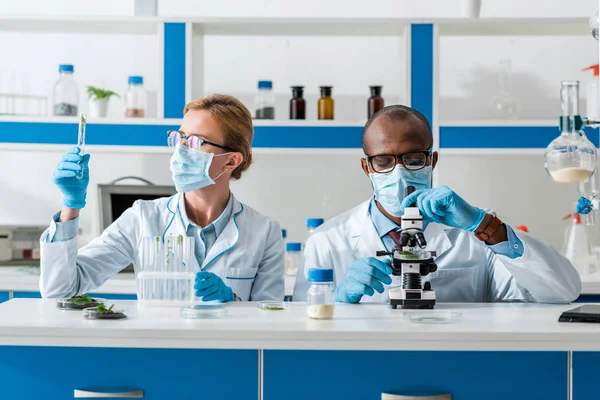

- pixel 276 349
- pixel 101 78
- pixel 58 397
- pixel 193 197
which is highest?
pixel 101 78

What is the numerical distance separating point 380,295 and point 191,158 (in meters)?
0.70

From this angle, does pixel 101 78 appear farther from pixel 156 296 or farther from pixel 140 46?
pixel 156 296

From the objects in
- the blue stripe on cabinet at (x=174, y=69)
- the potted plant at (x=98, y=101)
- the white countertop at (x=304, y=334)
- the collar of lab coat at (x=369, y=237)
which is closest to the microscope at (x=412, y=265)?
the white countertop at (x=304, y=334)

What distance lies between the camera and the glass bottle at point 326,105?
3.51 meters

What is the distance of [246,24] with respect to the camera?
3.47 meters

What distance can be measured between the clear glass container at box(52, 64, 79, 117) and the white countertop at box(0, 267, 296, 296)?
0.79 m

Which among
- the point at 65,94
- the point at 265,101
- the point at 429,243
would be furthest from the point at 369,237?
the point at 65,94

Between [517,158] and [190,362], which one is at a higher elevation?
[517,158]

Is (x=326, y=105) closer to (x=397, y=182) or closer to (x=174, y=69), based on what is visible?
(x=174, y=69)

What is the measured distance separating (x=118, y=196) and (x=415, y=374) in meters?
2.22

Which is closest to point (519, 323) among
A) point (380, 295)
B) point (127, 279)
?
point (380, 295)

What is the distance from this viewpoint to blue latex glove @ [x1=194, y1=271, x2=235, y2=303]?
188 centimetres

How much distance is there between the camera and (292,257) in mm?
3469

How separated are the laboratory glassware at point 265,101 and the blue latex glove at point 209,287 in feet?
5.63
